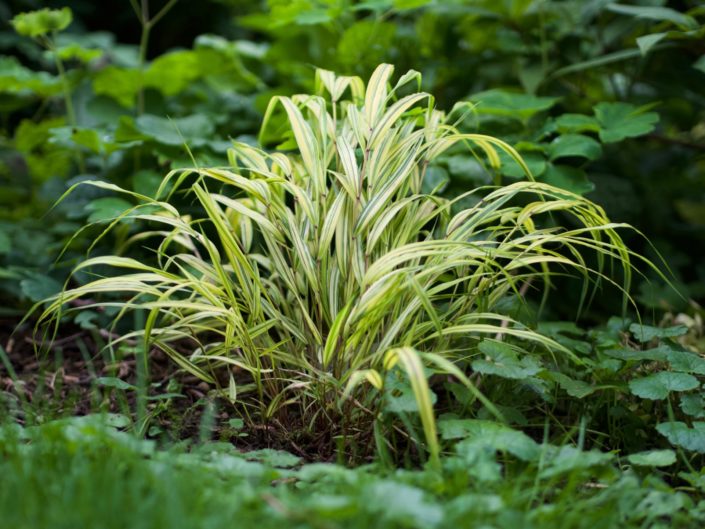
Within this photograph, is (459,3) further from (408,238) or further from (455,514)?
(455,514)

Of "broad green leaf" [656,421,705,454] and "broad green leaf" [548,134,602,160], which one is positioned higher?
"broad green leaf" [548,134,602,160]

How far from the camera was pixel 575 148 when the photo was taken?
212 centimetres

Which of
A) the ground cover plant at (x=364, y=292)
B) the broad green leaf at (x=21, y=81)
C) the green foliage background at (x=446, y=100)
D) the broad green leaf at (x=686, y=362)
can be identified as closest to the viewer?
the ground cover plant at (x=364, y=292)

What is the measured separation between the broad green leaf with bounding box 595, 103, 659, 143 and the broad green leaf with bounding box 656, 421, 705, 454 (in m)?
0.92

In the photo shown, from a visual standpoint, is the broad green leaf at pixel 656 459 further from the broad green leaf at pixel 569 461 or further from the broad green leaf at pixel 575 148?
the broad green leaf at pixel 575 148

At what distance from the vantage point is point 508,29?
272cm

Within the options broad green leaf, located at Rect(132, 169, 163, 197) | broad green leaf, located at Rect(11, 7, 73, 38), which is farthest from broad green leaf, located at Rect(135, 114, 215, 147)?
broad green leaf, located at Rect(11, 7, 73, 38)

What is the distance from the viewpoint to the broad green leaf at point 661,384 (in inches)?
62.5

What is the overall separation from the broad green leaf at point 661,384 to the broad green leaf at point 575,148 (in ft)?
2.38

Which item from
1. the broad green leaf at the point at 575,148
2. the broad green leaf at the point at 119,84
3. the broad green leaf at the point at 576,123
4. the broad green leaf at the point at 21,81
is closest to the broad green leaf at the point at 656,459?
the broad green leaf at the point at 575,148

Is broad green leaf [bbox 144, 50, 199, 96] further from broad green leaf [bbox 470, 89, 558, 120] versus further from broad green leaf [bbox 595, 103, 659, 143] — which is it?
broad green leaf [bbox 595, 103, 659, 143]

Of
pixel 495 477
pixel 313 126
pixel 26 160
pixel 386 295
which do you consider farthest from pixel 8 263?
pixel 495 477

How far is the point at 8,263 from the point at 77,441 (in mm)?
1318

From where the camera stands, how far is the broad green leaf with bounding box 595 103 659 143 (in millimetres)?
2143
